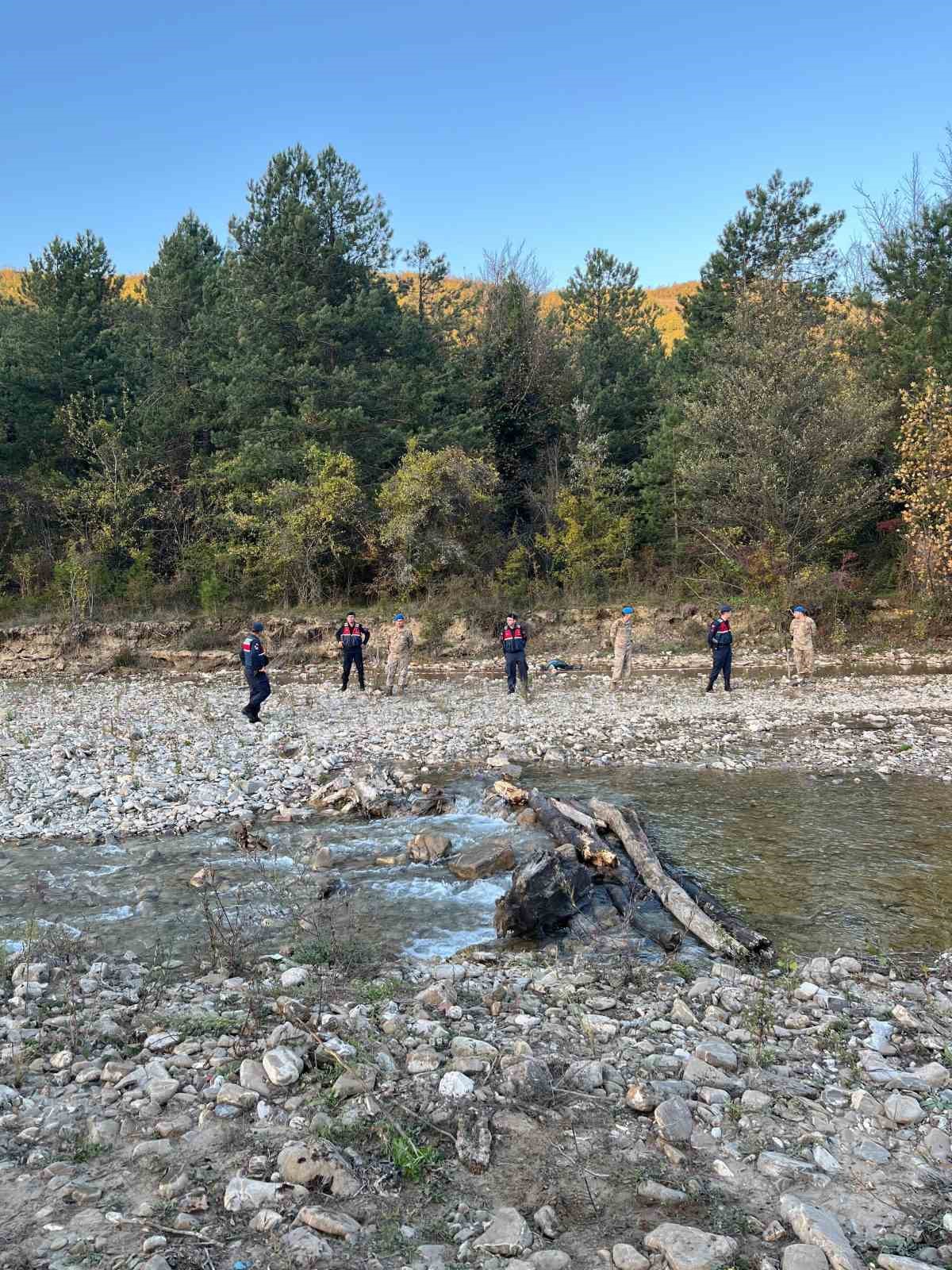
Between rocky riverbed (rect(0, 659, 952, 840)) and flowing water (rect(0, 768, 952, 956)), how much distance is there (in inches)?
47.6

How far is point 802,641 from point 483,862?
51.1 feet

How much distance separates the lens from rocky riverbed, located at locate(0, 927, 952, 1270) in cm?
374

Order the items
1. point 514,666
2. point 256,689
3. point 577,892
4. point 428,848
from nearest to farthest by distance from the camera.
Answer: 1. point 577,892
2. point 428,848
3. point 256,689
4. point 514,666

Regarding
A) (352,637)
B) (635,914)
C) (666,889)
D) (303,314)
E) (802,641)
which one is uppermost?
(303,314)

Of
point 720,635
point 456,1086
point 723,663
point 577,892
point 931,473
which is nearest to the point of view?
point 456,1086

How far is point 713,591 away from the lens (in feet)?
107

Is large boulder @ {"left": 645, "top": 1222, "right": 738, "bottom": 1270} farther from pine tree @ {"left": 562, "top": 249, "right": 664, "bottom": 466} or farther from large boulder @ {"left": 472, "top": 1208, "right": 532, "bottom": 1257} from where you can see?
pine tree @ {"left": 562, "top": 249, "right": 664, "bottom": 466}

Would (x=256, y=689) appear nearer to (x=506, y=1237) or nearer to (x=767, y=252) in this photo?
(x=506, y=1237)

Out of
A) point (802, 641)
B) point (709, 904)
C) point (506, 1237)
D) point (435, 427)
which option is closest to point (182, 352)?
point (435, 427)

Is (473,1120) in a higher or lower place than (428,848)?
higher

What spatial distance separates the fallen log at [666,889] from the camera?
7.58 m

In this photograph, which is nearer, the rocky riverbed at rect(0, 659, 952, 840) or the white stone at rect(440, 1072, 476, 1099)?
the white stone at rect(440, 1072, 476, 1099)

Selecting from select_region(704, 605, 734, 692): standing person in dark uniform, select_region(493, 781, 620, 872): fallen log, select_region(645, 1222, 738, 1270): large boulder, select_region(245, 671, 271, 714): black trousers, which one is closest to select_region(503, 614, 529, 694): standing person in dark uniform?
select_region(704, 605, 734, 692): standing person in dark uniform

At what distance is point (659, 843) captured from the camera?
1076 centimetres
